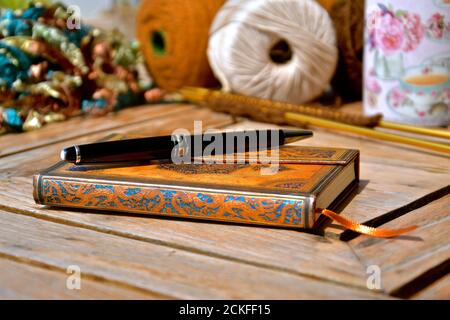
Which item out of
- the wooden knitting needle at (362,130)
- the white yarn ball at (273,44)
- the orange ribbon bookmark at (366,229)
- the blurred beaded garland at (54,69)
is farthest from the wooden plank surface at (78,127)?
the orange ribbon bookmark at (366,229)

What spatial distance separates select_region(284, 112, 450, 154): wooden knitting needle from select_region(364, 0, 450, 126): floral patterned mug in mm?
90

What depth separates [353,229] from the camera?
54 centimetres

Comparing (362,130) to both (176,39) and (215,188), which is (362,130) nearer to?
(215,188)

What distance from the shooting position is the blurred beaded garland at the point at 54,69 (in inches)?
42.0

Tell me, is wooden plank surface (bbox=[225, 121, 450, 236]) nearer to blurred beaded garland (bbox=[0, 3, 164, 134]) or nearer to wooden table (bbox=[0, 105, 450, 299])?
wooden table (bbox=[0, 105, 450, 299])

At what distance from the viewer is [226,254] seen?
516mm

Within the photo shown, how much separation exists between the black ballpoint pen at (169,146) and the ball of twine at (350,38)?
51cm

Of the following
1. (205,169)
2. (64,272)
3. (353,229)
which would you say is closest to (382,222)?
(353,229)

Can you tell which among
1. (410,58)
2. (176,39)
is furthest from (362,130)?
(176,39)

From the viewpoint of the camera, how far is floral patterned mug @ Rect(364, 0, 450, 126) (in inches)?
36.2

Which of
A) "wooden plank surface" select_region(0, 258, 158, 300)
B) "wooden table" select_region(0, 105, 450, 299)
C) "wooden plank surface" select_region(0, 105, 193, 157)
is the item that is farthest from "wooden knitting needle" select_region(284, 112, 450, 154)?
"wooden plank surface" select_region(0, 258, 158, 300)

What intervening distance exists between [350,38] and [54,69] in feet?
1.71

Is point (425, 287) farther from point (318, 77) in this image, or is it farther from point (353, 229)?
point (318, 77)

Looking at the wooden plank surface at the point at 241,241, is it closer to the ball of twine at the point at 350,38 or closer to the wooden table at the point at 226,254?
the wooden table at the point at 226,254
